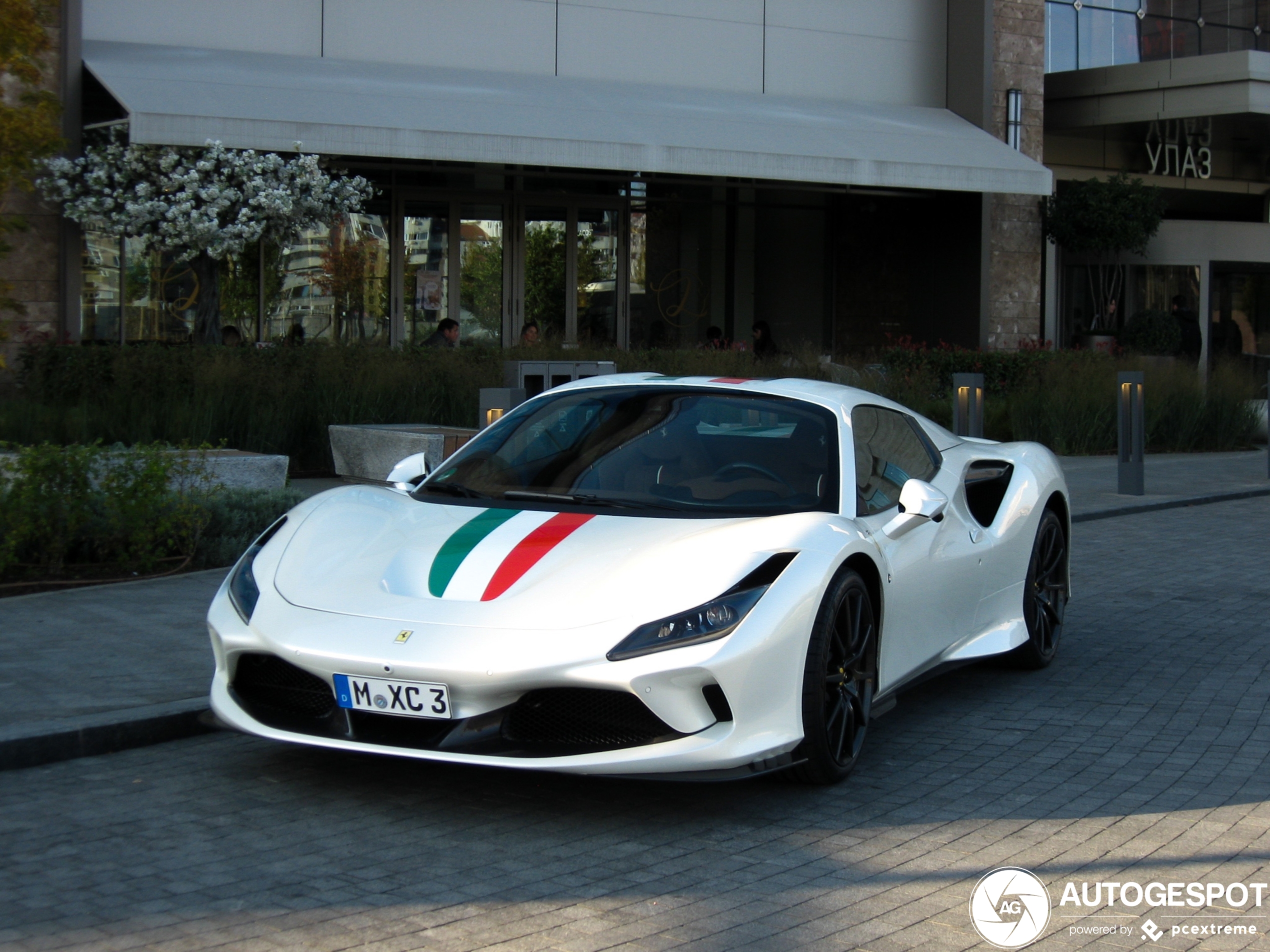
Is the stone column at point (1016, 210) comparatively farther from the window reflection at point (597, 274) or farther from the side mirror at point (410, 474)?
the side mirror at point (410, 474)

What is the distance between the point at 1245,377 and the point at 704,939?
1907 cm

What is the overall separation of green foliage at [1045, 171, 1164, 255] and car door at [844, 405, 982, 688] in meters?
19.3

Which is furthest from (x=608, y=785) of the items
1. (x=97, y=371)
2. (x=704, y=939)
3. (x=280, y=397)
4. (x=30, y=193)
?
(x=30, y=193)

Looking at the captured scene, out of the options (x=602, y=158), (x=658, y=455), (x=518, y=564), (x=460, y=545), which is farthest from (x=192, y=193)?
(x=518, y=564)

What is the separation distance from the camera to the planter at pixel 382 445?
12.3m

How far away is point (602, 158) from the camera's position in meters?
17.7

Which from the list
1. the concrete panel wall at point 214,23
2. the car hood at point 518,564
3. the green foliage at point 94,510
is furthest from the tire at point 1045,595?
the concrete panel wall at point 214,23

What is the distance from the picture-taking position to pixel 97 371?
1428 centimetres

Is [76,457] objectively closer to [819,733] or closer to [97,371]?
[819,733]

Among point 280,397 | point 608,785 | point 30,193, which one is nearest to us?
point 608,785

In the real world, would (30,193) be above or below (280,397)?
above

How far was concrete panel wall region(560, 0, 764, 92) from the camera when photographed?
69.7 ft

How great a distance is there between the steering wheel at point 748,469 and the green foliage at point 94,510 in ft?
14.1

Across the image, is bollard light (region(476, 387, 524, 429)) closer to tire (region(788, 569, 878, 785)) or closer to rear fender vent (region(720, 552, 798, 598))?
tire (region(788, 569, 878, 785))
